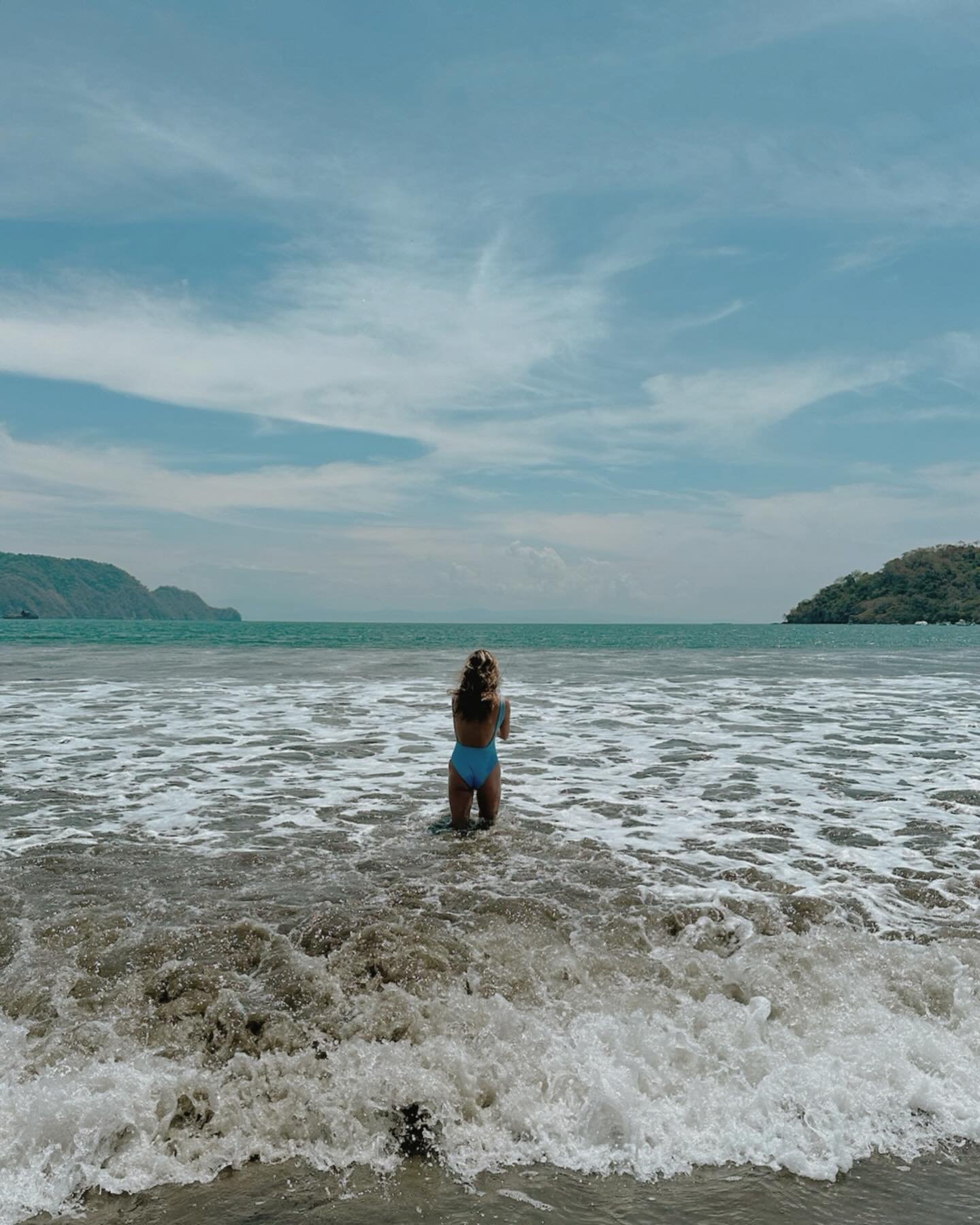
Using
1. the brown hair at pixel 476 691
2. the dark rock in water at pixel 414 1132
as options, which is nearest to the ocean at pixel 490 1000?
the dark rock in water at pixel 414 1132

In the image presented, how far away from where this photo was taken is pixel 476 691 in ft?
29.4

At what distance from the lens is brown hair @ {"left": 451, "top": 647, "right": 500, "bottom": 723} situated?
887 centimetres

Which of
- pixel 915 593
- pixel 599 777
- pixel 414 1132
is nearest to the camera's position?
pixel 414 1132

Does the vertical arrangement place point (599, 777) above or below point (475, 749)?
below

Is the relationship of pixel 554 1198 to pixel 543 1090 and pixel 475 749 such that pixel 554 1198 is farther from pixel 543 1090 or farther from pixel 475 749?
pixel 475 749

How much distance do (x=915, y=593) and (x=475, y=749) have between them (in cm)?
17980

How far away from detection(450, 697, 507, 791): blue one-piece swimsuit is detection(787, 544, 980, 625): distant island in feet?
545

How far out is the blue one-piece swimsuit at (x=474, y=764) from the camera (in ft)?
29.0

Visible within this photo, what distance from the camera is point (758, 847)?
8.21 meters

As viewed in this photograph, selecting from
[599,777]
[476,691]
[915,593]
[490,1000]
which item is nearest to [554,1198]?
[490,1000]

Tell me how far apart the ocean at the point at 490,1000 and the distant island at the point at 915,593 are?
165845mm

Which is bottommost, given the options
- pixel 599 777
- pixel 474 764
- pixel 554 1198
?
pixel 554 1198

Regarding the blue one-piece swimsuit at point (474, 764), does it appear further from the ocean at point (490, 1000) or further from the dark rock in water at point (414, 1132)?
the dark rock in water at point (414, 1132)

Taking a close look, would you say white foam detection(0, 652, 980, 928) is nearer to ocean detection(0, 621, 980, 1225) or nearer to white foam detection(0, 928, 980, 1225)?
ocean detection(0, 621, 980, 1225)
